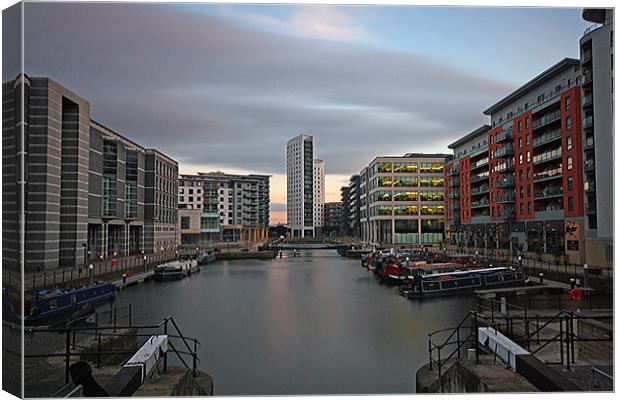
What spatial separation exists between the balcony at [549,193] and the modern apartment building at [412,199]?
11033mm

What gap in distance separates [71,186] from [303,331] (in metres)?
14.7

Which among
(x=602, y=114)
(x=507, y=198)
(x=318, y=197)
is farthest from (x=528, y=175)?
(x=318, y=197)

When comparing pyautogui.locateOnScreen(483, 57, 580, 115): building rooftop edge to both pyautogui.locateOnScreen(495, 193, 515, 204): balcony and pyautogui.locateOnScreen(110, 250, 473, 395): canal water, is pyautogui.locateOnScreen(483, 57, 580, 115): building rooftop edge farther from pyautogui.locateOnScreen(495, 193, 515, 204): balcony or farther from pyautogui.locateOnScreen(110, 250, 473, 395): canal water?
pyautogui.locateOnScreen(110, 250, 473, 395): canal water

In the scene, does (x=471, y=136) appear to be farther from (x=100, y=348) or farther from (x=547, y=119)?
(x=100, y=348)

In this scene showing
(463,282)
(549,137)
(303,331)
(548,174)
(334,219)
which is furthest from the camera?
(334,219)

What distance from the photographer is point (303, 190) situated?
115 meters

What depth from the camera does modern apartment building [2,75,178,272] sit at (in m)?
6.89

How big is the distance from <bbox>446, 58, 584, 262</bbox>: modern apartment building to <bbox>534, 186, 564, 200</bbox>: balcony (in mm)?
53

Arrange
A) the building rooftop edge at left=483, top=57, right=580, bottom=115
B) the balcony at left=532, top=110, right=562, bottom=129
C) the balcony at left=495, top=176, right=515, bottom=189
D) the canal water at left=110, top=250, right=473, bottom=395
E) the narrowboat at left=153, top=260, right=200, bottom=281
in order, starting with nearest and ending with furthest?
the canal water at left=110, top=250, right=473, bottom=395, the balcony at left=532, top=110, right=562, bottom=129, the building rooftop edge at left=483, top=57, right=580, bottom=115, the balcony at left=495, top=176, right=515, bottom=189, the narrowboat at left=153, top=260, right=200, bottom=281

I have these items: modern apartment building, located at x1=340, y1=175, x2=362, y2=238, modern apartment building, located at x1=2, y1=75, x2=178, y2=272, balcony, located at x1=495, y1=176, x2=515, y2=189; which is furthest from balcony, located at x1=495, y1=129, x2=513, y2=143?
modern apartment building, located at x1=340, y1=175, x2=362, y2=238

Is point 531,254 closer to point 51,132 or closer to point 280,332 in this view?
point 280,332

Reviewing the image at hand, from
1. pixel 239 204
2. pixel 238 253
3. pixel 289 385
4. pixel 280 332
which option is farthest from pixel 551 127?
pixel 239 204

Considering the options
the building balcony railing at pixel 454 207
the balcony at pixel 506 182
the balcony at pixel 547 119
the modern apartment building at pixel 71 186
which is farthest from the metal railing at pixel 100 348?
the building balcony railing at pixel 454 207

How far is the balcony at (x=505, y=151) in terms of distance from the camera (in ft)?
94.0
